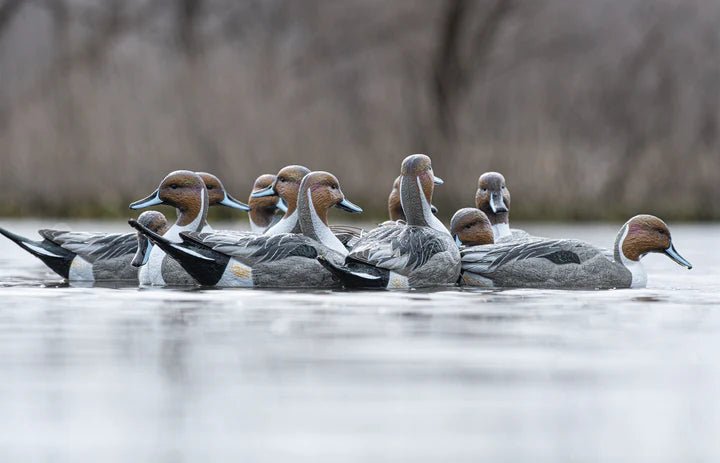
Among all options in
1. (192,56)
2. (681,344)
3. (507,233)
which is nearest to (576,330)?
(681,344)

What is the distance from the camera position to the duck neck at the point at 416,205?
1126 centimetres

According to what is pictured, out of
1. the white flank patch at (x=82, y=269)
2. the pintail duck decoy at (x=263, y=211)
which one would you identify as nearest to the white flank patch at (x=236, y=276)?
the white flank patch at (x=82, y=269)

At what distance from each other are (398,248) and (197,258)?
4.67 ft

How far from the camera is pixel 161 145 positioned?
20891 mm

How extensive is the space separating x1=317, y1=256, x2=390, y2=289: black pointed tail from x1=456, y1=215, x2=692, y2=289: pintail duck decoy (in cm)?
81

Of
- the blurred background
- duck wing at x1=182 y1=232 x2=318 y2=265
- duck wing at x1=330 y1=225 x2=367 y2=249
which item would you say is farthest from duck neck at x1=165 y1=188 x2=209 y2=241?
the blurred background

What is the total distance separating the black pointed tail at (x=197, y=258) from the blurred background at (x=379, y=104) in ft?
33.1

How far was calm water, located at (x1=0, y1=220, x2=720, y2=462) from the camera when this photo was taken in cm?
508

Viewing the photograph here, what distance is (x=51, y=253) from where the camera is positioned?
11555 mm

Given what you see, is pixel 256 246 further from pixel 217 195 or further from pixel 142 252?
pixel 217 195

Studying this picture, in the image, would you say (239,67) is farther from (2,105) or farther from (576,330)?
(576,330)

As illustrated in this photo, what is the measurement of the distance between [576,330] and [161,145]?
13.4 m

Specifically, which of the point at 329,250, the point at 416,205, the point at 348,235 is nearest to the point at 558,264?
the point at 416,205

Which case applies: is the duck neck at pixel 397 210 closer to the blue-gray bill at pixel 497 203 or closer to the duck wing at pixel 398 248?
the blue-gray bill at pixel 497 203
